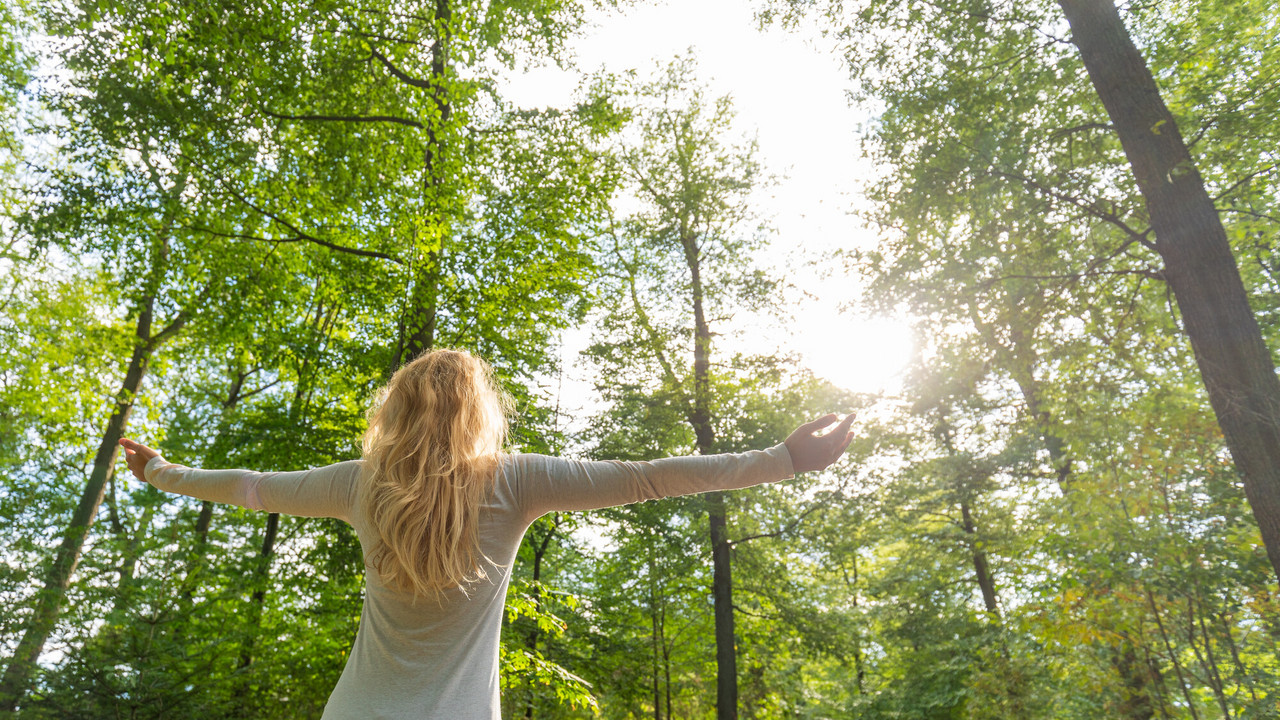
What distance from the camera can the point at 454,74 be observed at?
23.2 ft

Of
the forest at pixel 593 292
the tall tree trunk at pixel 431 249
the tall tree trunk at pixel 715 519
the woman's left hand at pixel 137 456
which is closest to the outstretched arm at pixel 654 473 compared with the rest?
the woman's left hand at pixel 137 456

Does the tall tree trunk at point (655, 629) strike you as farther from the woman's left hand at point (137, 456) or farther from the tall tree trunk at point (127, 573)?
the woman's left hand at point (137, 456)

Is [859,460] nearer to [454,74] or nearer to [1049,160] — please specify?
[1049,160]

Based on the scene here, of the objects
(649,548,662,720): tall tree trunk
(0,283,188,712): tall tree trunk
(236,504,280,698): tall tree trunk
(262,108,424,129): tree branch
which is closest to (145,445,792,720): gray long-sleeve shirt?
(0,283,188,712): tall tree trunk

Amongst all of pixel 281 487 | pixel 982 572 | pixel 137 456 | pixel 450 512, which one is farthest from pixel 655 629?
pixel 450 512

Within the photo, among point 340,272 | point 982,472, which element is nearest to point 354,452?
point 340,272

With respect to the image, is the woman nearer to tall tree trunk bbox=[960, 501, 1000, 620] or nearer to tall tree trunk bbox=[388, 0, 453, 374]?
tall tree trunk bbox=[388, 0, 453, 374]

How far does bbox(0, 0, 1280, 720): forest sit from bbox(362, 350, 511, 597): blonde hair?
2008 millimetres

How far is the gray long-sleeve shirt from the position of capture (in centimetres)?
157

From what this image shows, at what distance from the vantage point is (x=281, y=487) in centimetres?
191

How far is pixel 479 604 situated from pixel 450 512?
238 millimetres

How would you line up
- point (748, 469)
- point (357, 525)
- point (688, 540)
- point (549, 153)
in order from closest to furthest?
point (748, 469) < point (357, 525) < point (549, 153) < point (688, 540)

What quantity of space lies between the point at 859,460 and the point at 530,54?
26.6 feet

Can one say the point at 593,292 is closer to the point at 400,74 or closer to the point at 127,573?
the point at 400,74
